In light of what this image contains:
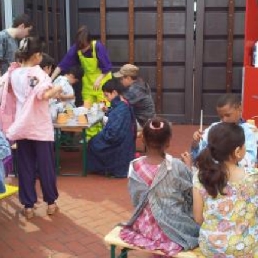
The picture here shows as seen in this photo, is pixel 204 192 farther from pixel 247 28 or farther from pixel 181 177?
pixel 247 28

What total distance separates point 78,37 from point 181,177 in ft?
14.3

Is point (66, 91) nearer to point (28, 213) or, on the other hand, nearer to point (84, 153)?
point (84, 153)

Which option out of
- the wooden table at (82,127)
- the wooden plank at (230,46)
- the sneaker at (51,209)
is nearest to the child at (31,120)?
the sneaker at (51,209)

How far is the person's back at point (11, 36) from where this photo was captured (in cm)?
616

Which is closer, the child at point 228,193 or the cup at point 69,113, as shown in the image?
the child at point 228,193

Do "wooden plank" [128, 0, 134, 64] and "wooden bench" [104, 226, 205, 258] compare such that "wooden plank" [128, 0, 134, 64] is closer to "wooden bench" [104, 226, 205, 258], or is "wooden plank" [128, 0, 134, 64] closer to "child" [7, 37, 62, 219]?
"child" [7, 37, 62, 219]

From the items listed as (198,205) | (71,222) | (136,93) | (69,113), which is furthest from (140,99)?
(198,205)

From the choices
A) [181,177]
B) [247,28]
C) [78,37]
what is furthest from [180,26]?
[181,177]

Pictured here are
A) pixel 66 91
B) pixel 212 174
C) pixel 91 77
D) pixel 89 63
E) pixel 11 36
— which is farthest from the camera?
pixel 91 77

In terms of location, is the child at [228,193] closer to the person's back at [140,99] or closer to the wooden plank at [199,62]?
the person's back at [140,99]

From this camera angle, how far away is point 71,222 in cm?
467

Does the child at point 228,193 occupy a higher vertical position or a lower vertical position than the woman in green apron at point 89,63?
lower

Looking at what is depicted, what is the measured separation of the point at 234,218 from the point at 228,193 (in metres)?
0.14

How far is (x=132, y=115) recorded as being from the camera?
604 cm
